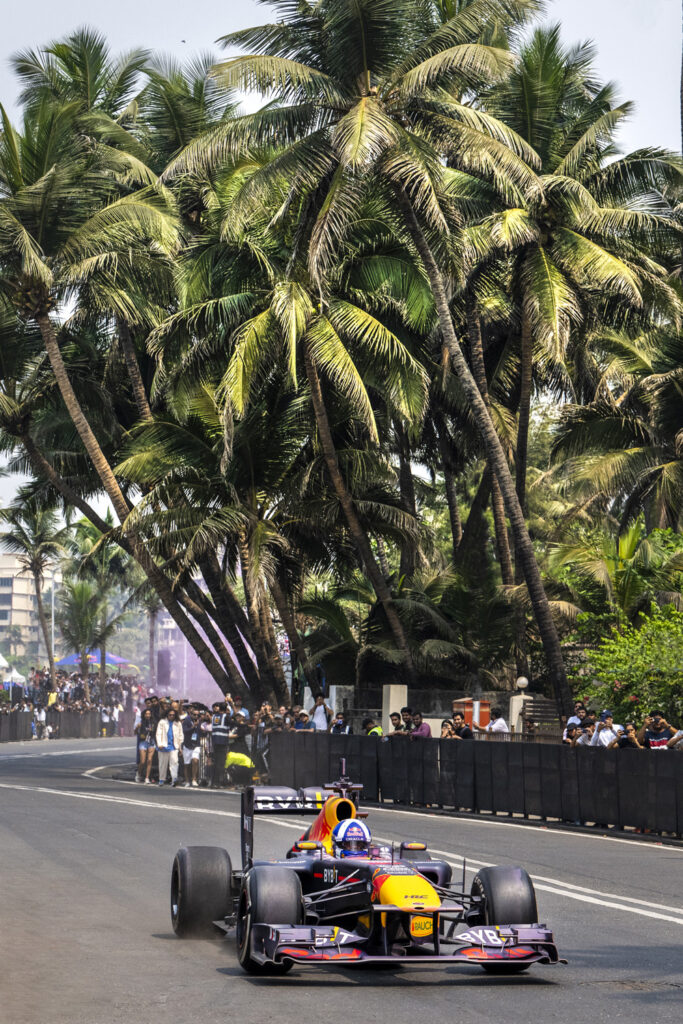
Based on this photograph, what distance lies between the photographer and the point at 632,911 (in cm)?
1262

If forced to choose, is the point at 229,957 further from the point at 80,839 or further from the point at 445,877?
the point at 80,839

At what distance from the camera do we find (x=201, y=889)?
34.4 ft

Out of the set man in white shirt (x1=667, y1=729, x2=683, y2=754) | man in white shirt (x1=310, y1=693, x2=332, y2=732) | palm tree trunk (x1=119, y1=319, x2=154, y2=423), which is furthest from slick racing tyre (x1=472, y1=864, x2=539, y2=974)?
palm tree trunk (x1=119, y1=319, x2=154, y2=423)

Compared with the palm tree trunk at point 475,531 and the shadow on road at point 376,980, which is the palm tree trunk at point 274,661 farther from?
the shadow on road at point 376,980

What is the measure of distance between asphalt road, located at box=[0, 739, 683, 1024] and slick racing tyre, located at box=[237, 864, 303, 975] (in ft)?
0.44

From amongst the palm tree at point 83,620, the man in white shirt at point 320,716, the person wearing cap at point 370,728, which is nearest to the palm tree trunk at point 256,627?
the man in white shirt at point 320,716

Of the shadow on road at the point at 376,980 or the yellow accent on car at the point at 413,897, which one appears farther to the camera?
the shadow on road at the point at 376,980

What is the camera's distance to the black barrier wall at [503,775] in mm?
20672

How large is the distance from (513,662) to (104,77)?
1859cm

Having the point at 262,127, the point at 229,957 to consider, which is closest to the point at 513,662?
the point at 262,127

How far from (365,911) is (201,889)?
1.90 meters

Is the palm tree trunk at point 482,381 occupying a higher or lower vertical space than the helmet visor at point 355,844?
higher

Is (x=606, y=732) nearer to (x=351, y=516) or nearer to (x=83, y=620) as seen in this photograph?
(x=351, y=516)

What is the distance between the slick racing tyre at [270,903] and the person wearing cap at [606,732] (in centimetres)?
1352
